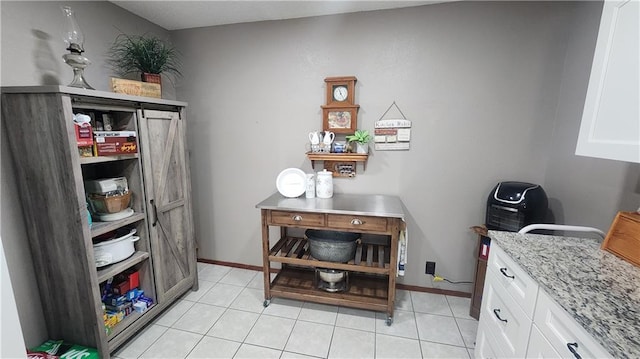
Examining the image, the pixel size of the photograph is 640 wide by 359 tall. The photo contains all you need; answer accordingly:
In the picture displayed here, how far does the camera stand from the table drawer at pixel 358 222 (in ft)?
6.04

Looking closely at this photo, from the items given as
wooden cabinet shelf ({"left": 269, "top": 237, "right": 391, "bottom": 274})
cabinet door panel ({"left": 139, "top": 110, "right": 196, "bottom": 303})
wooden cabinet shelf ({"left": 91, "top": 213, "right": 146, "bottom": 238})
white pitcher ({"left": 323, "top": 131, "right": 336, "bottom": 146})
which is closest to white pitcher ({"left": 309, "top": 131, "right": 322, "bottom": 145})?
white pitcher ({"left": 323, "top": 131, "right": 336, "bottom": 146})

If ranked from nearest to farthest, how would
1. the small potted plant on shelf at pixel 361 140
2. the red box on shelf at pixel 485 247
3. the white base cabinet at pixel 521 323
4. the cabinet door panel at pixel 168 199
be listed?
1. the white base cabinet at pixel 521 323
2. the cabinet door panel at pixel 168 199
3. the red box on shelf at pixel 485 247
4. the small potted plant on shelf at pixel 361 140

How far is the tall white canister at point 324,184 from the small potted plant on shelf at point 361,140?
0.34m

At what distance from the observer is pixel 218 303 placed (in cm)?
224

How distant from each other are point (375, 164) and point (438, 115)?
2.10ft

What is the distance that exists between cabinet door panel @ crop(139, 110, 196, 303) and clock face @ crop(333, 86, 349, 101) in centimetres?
128

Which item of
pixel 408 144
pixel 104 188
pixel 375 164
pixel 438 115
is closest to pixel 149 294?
pixel 104 188

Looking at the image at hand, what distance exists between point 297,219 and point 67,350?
1.60 m

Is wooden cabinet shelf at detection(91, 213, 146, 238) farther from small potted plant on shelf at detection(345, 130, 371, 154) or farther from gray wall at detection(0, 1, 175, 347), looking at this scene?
small potted plant on shelf at detection(345, 130, 371, 154)

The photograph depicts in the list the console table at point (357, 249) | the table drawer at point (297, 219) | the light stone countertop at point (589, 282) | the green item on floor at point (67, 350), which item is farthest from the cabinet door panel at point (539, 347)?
the green item on floor at point (67, 350)

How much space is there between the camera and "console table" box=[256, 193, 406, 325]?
1853 mm

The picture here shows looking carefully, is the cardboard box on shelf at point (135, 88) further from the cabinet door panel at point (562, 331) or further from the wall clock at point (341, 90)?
the cabinet door panel at point (562, 331)

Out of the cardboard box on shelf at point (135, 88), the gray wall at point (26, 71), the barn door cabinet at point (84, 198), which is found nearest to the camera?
the barn door cabinet at point (84, 198)

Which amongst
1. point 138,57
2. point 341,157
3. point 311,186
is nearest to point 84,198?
point 138,57
